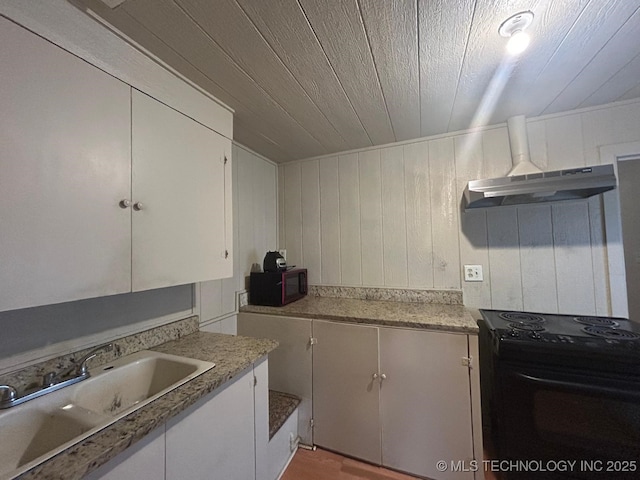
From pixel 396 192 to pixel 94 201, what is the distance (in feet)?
6.15

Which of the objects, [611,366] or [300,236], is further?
[300,236]

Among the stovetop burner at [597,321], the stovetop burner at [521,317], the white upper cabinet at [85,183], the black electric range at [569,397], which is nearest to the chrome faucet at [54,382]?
the white upper cabinet at [85,183]

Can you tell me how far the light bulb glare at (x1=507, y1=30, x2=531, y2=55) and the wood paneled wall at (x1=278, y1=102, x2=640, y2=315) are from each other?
845 millimetres

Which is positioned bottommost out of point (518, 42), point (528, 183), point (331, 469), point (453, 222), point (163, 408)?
point (331, 469)

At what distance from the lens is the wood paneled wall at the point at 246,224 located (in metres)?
1.78

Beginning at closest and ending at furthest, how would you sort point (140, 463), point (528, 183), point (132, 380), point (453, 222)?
point (140, 463), point (132, 380), point (528, 183), point (453, 222)

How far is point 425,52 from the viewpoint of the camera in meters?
1.12

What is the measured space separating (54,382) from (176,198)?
79cm

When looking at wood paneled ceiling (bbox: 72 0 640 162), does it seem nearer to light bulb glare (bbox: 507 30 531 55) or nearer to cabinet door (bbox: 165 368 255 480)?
light bulb glare (bbox: 507 30 531 55)

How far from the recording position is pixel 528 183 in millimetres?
1416

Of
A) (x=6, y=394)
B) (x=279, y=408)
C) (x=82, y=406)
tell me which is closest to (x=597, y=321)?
(x=279, y=408)

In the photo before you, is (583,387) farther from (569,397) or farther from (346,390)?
(346,390)

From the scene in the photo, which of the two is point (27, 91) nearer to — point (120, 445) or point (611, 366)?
point (120, 445)

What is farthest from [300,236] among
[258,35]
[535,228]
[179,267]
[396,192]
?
[535,228]
